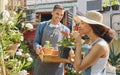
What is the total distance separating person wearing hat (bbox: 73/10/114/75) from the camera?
8.86 feet

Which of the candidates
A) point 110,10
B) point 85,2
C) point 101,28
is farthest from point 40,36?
point 85,2

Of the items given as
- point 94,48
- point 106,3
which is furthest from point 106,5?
point 94,48

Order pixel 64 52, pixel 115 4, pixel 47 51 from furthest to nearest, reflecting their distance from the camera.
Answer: pixel 115 4
pixel 47 51
pixel 64 52

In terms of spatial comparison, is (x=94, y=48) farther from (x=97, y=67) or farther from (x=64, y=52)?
(x=64, y=52)

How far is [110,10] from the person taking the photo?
1002 cm

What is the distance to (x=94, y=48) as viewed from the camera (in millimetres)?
2705

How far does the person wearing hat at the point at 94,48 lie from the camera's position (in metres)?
2.70

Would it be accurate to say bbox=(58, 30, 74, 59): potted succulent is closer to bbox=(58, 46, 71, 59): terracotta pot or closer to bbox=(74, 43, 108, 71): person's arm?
bbox=(58, 46, 71, 59): terracotta pot

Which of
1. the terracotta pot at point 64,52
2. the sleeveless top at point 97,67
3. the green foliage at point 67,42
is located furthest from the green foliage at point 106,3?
the sleeveless top at point 97,67

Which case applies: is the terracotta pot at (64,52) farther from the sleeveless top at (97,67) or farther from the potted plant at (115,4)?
the potted plant at (115,4)

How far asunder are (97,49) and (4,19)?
4.27 ft

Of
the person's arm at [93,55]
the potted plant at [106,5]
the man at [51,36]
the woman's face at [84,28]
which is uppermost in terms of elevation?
the woman's face at [84,28]

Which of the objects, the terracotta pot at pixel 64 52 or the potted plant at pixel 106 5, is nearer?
the terracotta pot at pixel 64 52

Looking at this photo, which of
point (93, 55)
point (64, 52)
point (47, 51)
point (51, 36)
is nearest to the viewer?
point (93, 55)
